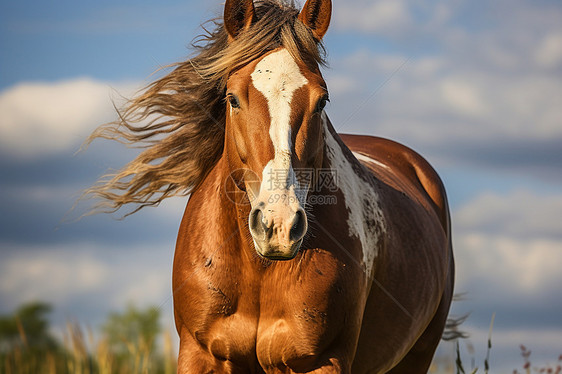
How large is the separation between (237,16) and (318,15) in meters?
0.45

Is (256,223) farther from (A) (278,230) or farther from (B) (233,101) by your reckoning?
(B) (233,101)

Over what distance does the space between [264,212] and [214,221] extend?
2.98 ft

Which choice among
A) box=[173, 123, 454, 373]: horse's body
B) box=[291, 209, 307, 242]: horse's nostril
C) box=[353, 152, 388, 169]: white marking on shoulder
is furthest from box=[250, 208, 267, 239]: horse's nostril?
box=[353, 152, 388, 169]: white marking on shoulder

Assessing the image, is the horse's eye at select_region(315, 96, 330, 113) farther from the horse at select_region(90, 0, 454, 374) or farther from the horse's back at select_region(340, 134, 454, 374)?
the horse's back at select_region(340, 134, 454, 374)

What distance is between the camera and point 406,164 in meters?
6.31

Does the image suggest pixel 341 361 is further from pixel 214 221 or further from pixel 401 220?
pixel 401 220

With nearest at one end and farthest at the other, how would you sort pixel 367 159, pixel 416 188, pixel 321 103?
pixel 321 103 → pixel 367 159 → pixel 416 188

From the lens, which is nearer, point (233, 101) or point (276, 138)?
point (276, 138)

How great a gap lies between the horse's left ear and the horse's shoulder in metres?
2.13

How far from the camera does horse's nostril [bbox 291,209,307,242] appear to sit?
9.57 ft

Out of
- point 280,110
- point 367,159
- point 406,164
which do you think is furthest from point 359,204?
point 406,164

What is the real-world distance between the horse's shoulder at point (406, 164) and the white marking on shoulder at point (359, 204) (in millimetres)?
1465

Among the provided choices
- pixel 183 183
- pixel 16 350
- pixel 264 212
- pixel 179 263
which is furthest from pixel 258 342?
pixel 16 350

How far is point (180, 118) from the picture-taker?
4434 millimetres
